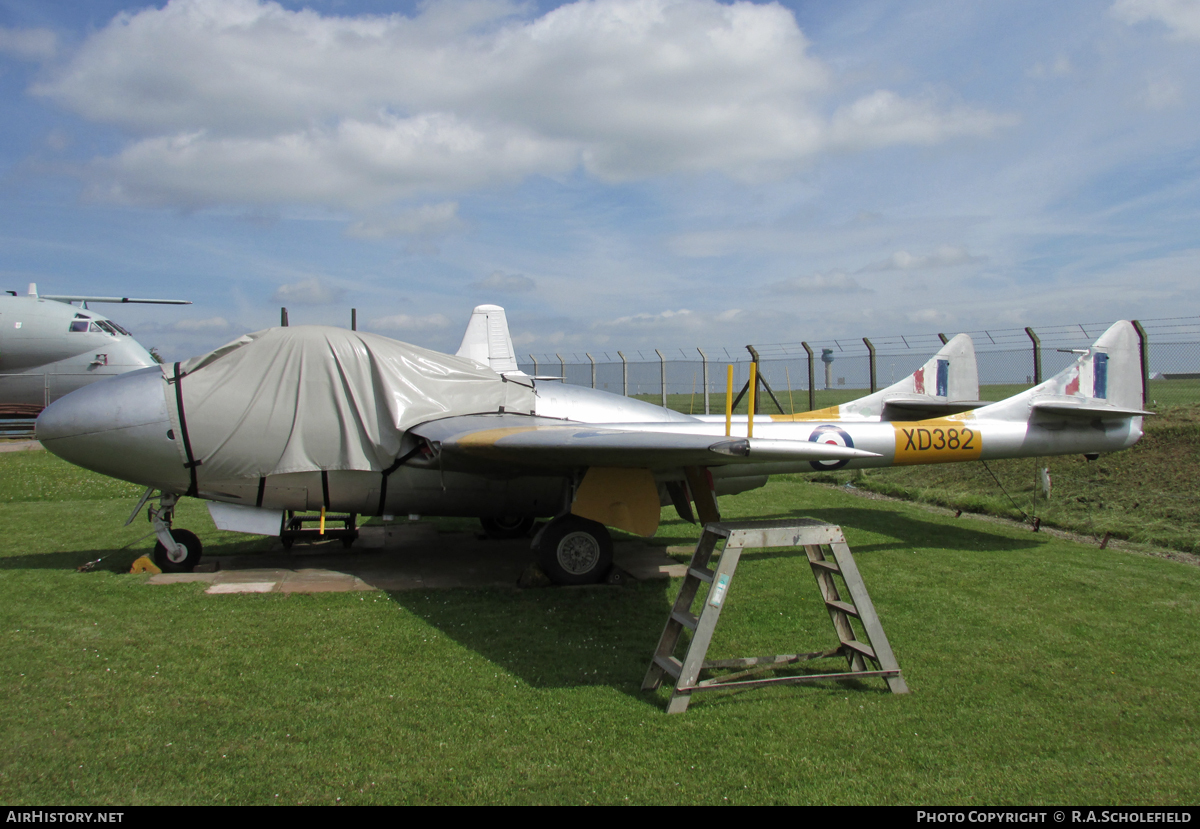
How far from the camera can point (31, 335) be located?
79.4 feet

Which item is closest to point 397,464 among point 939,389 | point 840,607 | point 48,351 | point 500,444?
point 500,444

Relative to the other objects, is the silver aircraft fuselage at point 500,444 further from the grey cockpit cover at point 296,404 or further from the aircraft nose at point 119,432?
the grey cockpit cover at point 296,404

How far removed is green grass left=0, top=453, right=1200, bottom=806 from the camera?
3.40 metres

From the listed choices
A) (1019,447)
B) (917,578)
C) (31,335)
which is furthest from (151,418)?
(31,335)

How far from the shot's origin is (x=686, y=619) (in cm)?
435

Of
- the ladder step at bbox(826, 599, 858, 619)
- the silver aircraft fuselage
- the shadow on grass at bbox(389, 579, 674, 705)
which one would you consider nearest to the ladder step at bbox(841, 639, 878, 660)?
the ladder step at bbox(826, 599, 858, 619)

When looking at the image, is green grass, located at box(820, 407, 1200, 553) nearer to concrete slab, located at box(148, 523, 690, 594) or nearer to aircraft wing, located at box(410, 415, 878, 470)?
concrete slab, located at box(148, 523, 690, 594)

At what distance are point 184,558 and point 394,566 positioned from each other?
7.03 feet

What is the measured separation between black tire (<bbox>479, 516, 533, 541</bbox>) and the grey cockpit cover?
255cm

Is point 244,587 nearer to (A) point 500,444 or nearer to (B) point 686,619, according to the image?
(A) point 500,444

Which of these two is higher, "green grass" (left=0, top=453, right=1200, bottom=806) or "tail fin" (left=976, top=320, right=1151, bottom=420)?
"tail fin" (left=976, top=320, right=1151, bottom=420)

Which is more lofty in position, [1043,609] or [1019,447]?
[1019,447]
